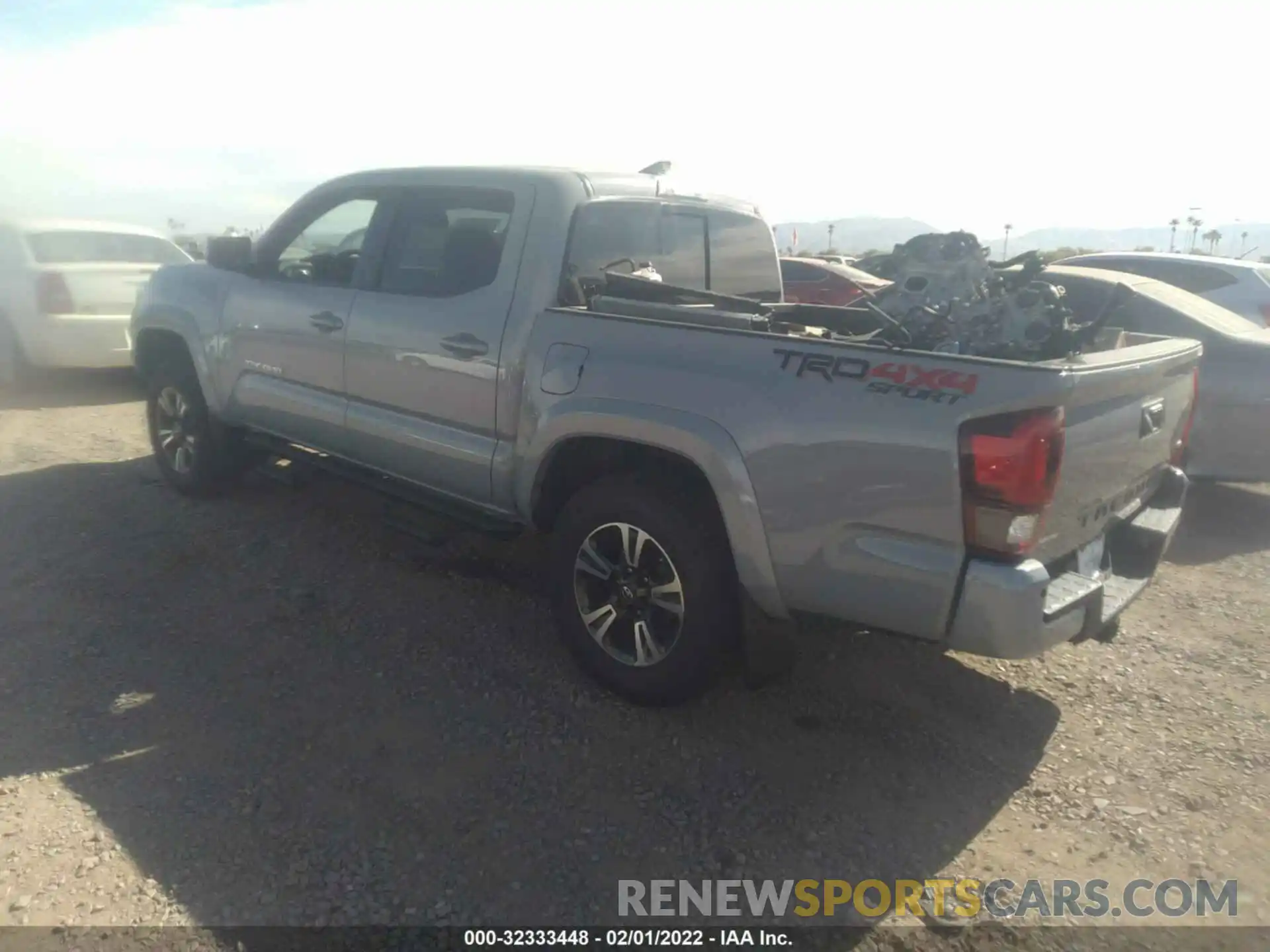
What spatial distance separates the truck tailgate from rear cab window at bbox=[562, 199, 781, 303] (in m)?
1.88

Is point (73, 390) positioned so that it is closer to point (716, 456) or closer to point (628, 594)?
point (628, 594)

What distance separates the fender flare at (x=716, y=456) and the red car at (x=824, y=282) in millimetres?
6889

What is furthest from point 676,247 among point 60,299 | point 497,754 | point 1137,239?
point 1137,239

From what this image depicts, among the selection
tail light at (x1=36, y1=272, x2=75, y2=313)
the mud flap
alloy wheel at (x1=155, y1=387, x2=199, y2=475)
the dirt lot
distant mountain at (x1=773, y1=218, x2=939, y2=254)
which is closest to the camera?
the dirt lot

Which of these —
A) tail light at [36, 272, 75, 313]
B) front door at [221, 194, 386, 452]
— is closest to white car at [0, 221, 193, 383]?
tail light at [36, 272, 75, 313]

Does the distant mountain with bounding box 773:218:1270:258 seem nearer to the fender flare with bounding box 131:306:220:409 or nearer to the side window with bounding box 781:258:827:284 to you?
the side window with bounding box 781:258:827:284

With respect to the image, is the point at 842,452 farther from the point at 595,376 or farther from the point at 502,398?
the point at 502,398

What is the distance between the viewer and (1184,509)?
6277mm

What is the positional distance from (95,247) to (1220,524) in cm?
935

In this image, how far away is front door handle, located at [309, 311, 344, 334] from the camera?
4.57 metres

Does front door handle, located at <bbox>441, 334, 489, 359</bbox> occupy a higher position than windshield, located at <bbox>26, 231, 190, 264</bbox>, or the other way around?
front door handle, located at <bbox>441, 334, 489, 359</bbox>

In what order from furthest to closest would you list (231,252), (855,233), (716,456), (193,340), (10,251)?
(855,233) < (10,251) < (193,340) < (231,252) < (716,456)

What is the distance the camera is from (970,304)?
12.0 ft

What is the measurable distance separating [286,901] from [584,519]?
1.58 metres
